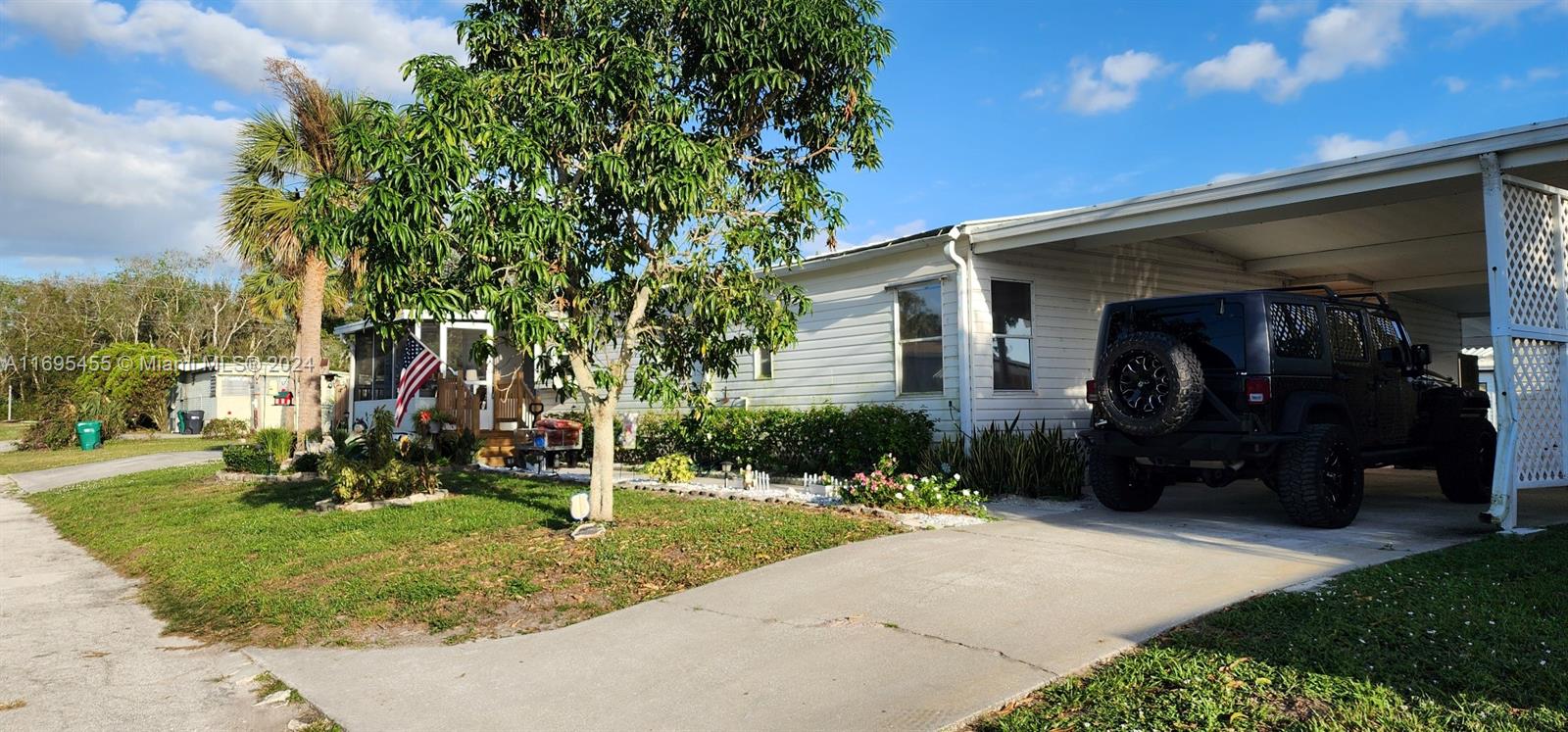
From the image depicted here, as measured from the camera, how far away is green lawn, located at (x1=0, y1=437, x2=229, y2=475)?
21.4 metres

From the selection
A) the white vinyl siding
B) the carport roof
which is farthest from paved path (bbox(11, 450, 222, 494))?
the white vinyl siding

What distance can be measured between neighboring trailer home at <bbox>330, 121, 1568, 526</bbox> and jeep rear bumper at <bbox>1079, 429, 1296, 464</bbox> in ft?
6.27

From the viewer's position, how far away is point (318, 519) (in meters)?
10.0

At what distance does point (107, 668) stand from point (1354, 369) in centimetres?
987

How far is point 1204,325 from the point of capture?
838 centimetres

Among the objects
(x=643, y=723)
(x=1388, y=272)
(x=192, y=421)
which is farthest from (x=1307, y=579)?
(x=192, y=421)

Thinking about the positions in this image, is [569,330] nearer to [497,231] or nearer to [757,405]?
[497,231]

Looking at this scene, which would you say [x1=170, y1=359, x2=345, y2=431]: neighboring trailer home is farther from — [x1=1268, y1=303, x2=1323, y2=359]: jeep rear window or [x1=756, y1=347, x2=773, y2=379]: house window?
[x1=1268, y1=303, x2=1323, y2=359]: jeep rear window

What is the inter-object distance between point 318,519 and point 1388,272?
52.3 feet

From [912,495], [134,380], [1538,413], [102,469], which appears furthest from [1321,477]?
[134,380]

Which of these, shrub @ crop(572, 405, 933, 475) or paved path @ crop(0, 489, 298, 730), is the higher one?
shrub @ crop(572, 405, 933, 475)

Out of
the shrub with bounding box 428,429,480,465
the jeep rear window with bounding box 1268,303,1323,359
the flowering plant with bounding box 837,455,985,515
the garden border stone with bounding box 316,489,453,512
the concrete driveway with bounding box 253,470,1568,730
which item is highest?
the jeep rear window with bounding box 1268,303,1323,359

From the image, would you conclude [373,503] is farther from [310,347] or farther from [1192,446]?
[1192,446]

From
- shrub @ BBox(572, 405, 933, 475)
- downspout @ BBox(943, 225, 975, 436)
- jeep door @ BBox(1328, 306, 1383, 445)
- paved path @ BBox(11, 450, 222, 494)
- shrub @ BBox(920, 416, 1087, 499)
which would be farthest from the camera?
paved path @ BBox(11, 450, 222, 494)
